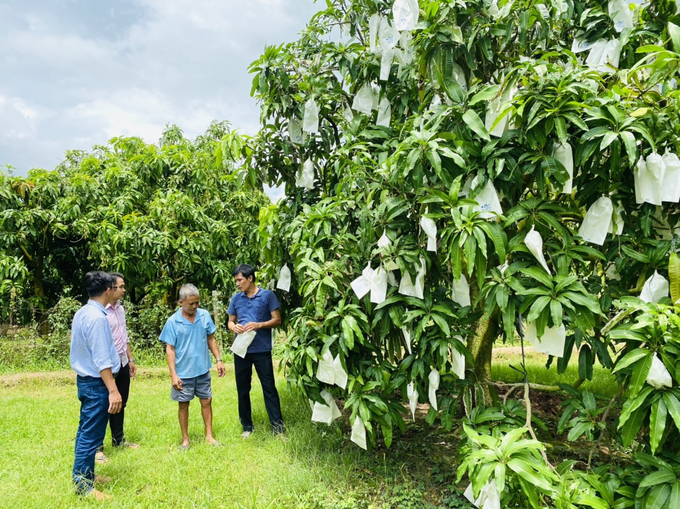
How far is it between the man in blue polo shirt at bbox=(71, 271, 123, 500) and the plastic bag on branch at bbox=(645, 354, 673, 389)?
2.68 meters

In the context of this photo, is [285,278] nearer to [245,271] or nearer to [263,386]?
[245,271]

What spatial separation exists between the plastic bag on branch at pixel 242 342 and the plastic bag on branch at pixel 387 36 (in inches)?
89.3

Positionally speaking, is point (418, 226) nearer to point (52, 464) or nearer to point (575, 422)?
point (575, 422)

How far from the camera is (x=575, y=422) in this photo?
7.37 feet

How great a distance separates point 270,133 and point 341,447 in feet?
7.88

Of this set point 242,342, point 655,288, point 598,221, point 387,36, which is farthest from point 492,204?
point 242,342

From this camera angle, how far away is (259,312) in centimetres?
371

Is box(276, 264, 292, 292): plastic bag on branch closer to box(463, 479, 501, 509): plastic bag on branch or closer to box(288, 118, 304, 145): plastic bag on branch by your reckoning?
box(288, 118, 304, 145): plastic bag on branch

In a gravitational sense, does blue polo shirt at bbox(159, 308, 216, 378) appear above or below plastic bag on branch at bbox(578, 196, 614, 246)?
below

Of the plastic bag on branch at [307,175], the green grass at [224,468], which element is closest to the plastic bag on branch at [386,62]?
the plastic bag on branch at [307,175]

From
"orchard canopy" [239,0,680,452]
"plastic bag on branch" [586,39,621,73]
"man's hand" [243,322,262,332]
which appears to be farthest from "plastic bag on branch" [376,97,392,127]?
"man's hand" [243,322,262,332]

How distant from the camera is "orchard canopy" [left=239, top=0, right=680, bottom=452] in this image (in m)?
1.97

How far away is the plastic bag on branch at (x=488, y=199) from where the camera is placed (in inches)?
83.6

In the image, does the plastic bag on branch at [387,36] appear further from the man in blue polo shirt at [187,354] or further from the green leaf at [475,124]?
the man in blue polo shirt at [187,354]
